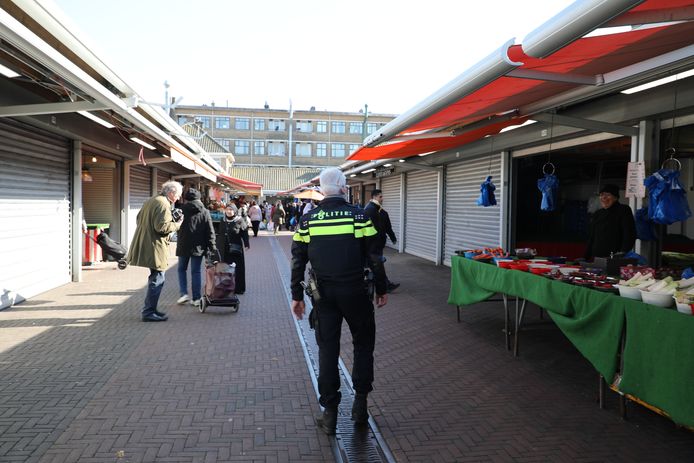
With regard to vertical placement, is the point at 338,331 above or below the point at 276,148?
below

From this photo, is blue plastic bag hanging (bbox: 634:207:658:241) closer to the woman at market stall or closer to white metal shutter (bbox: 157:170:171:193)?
the woman at market stall

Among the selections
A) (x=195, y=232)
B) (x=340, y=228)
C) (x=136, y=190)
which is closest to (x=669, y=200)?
(x=340, y=228)

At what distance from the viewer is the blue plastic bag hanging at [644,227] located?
20.9 feet

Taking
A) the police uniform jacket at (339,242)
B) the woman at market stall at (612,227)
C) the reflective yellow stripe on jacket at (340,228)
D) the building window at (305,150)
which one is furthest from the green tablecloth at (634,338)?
the building window at (305,150)

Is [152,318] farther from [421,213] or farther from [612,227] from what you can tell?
[421,213]

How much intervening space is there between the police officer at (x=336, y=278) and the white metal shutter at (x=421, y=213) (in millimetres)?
11195

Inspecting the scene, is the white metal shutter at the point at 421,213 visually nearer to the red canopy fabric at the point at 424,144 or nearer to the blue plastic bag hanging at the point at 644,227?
the red canopy fabric at the point at 424,144

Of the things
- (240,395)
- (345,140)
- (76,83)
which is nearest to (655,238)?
(240,395)

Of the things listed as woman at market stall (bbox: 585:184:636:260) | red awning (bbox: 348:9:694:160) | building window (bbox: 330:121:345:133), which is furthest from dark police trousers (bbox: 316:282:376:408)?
building window (bbox: 330:121:345:133)

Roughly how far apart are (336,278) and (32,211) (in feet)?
23.0

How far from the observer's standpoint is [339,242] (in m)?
3.64

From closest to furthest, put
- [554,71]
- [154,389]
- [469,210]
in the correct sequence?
[154,389], [554,71], [469,210]

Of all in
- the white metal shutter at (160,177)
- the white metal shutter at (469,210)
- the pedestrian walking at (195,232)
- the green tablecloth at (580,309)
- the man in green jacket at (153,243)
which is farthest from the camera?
the white metal shutter at (160,177)

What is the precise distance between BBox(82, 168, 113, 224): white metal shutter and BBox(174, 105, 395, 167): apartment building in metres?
53.8
